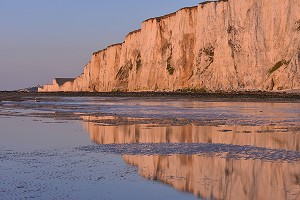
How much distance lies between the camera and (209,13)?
191 feet

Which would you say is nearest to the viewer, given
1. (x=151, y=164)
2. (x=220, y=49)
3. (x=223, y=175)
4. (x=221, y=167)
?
(x=223, y=175)

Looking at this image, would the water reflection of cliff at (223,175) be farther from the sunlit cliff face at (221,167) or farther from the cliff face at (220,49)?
the cliff face at (220,49)

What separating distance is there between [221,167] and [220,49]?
4811 cm

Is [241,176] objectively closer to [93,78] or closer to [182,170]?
[182,170]

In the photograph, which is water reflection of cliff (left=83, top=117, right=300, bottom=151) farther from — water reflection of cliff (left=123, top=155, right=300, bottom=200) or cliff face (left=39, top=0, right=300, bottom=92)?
cliff face (left=39, top=0, right=300, bottom=92)

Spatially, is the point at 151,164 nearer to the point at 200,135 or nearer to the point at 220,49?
the point at 200,135

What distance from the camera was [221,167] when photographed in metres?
7.28

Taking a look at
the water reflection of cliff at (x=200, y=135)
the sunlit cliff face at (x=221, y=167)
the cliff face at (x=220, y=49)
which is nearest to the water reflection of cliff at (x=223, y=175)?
the sunlit cliff face at (x=221, y=167)

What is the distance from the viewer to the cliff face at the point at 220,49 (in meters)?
46.4

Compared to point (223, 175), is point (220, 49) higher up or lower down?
higher up

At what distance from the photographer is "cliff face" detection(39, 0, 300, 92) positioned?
152 ft

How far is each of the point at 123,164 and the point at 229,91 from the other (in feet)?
147


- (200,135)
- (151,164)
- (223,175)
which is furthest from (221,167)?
(200,135)

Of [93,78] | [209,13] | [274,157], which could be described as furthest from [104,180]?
[93,78]
